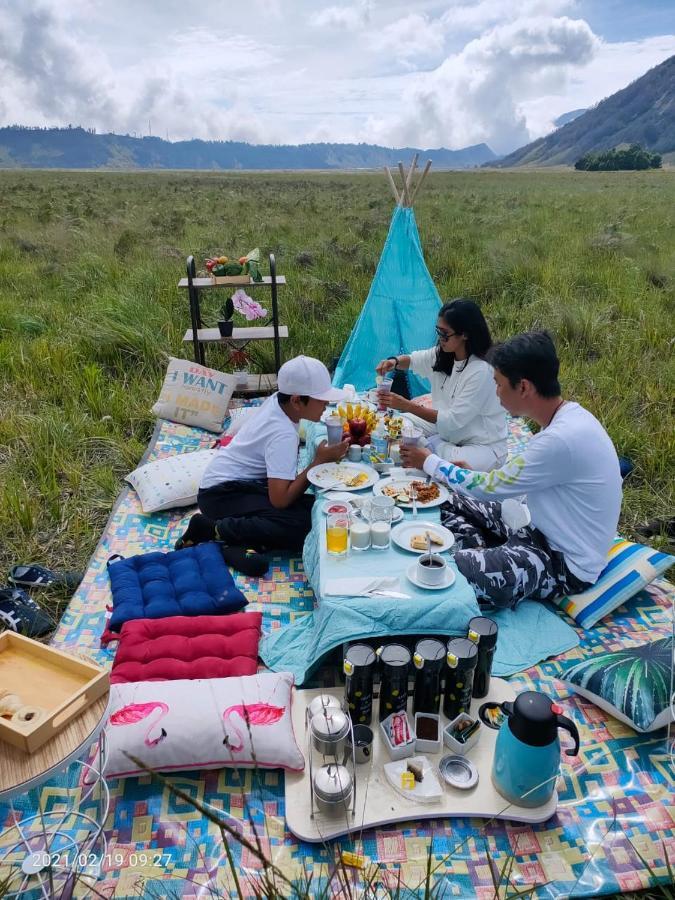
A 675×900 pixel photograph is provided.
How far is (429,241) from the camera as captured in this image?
1155 centimetres

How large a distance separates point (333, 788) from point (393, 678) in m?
0.42

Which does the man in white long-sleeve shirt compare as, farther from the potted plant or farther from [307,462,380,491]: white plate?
the potted plant

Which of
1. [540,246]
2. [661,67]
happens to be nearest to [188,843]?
[540,246]

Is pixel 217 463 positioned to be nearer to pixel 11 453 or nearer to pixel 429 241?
pixel 11 453

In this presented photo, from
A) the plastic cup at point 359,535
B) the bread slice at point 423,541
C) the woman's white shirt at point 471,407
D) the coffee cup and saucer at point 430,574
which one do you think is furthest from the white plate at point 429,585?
the woman's white shirt at point 471,407

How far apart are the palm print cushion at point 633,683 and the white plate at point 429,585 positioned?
0.67m

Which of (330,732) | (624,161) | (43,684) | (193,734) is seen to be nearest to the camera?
(43,684)

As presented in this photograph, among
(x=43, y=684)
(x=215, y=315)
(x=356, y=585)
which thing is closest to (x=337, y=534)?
(x=356, y=585)

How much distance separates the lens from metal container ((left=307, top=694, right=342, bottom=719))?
2.11 meters

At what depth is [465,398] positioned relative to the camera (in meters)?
3.93

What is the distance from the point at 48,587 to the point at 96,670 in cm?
180

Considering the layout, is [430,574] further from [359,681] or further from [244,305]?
[244,305]

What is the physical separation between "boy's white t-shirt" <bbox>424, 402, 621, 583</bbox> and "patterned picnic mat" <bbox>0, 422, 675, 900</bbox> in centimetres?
80

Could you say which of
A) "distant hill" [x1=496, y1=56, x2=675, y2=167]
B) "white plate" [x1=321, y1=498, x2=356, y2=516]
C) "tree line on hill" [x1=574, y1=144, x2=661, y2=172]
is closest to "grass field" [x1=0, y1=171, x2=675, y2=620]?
"white plate" [x1=321, y1=498, x2=356, y2=516]
